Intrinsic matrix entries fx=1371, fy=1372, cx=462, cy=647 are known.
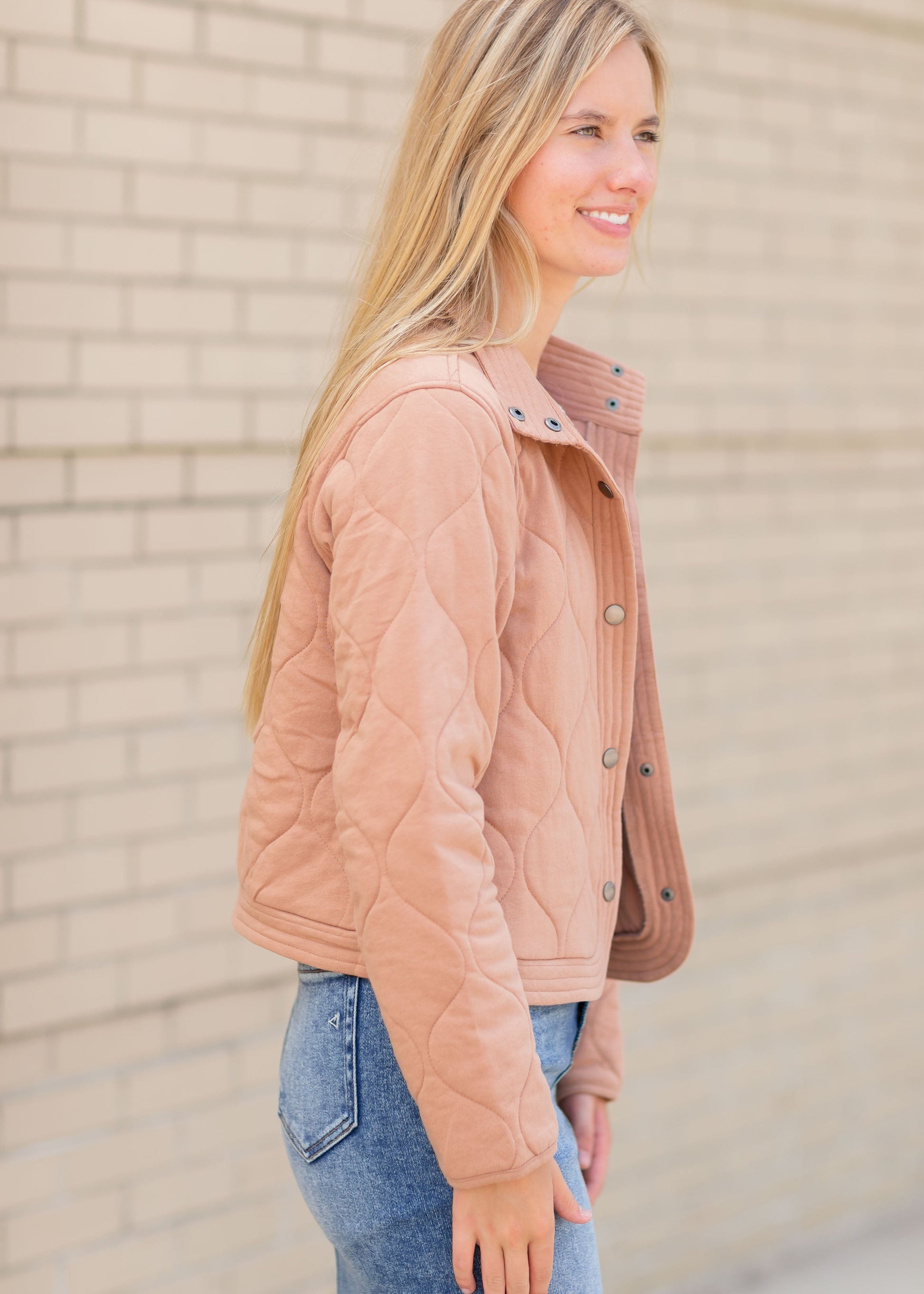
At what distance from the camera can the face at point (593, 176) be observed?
150 centimetres

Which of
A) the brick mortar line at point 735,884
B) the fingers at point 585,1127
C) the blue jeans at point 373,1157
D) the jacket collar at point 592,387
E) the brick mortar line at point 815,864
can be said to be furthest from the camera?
the brick mortar line at point 815,864

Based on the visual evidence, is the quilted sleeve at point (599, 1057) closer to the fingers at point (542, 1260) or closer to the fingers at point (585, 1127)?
the fingers at point (585, 1127)

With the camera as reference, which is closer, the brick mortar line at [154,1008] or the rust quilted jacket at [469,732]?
the rust quilted jacket at [469,732]

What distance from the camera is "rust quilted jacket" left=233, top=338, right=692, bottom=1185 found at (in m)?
1.28

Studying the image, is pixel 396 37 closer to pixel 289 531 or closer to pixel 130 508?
pixel 130 508

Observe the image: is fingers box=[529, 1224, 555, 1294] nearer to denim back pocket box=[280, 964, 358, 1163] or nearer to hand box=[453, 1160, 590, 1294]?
hand box=[453, 1160, 590, 1294]

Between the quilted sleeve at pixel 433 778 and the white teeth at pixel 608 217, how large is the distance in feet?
1.11

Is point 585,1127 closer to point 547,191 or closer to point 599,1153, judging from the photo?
point 599,1153

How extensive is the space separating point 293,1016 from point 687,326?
7.43 feet

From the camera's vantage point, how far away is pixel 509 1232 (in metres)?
1.35

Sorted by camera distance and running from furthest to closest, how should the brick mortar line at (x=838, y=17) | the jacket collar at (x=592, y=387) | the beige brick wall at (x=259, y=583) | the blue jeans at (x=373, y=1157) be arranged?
the brick mortar line at (x=838, y=17)
the beige brick wall at (x=259, y=583)
the jacket collar at (x=592, y=387)
the blue jeans at (x=373, y=1157)

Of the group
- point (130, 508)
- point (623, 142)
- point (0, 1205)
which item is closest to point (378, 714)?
point (623, 142)

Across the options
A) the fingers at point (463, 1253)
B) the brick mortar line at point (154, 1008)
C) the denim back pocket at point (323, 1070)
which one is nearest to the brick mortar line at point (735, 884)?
the brick mortar line at point (154, 1008)

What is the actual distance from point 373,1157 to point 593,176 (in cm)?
107
